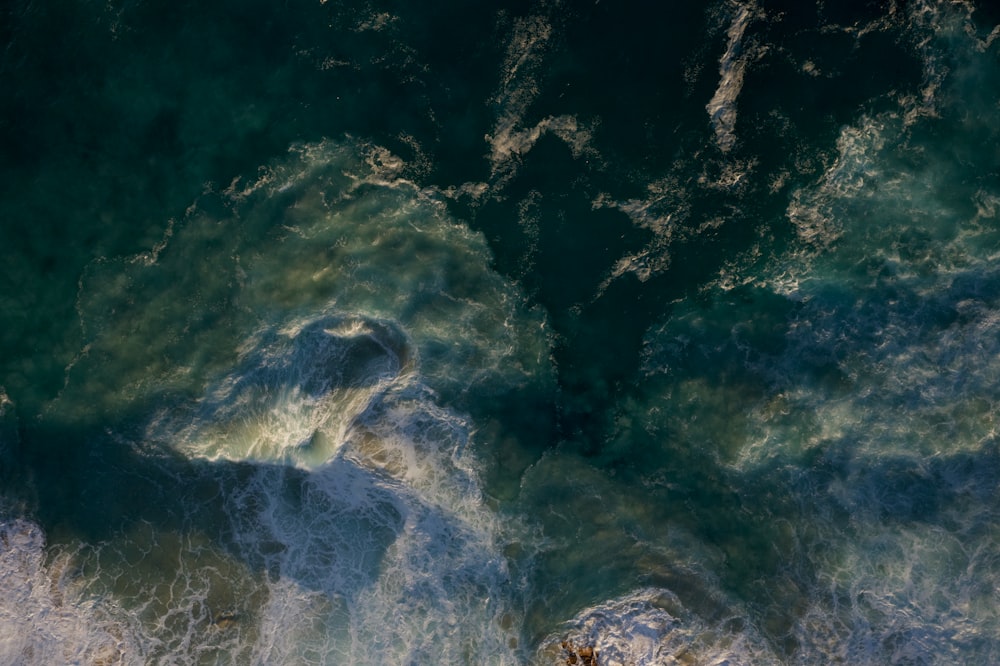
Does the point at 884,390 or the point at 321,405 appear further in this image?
the point at 321,405

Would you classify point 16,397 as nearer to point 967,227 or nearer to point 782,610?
point 782,610

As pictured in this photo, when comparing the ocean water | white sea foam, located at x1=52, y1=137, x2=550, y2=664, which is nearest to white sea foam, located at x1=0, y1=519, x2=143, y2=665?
the ocean water

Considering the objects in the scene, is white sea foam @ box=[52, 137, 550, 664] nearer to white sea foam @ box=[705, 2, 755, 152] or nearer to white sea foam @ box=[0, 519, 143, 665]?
white sea foam @ box=[0, 519, 143, 665]

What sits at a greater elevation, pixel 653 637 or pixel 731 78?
pixel 731 78

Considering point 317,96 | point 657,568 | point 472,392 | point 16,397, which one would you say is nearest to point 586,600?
point 657,568

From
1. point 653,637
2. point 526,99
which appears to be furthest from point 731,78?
point 653,637

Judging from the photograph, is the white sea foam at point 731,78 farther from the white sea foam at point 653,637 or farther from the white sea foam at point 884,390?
the white sea foam at point 653,637

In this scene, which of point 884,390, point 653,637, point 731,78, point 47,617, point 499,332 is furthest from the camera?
point 47,617

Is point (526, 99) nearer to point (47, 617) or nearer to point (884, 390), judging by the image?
point (884, 390)
